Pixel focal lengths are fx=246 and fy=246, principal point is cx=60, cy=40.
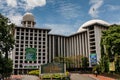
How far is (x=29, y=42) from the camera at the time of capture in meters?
119

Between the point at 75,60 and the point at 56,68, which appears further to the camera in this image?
the point at 75,60

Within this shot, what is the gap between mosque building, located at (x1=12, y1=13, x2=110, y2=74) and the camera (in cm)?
11256

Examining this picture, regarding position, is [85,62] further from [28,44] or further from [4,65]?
[4,65]

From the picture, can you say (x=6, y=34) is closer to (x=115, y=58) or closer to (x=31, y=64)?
(x=115, y=58)

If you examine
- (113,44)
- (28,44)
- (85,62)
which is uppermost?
(28,44)

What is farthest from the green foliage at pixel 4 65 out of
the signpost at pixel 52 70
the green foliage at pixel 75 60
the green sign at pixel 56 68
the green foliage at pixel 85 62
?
the green foliage at pixel 75 60

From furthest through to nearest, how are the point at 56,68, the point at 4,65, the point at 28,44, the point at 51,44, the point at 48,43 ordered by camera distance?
the point at 51,44, the point at 48,43, the point at 28,44, the point at 56,68, the point at 4,65

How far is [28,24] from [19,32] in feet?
35.7

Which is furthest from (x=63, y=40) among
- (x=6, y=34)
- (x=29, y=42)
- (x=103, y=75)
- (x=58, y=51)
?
(x=6, y=34)

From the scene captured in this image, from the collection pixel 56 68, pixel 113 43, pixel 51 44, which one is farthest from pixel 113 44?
pixel 51 44

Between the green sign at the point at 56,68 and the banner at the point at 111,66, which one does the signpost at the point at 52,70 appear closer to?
the green sign at the point at 56,68

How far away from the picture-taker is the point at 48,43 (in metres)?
124

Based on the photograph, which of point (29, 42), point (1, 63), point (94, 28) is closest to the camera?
point (1, 63)

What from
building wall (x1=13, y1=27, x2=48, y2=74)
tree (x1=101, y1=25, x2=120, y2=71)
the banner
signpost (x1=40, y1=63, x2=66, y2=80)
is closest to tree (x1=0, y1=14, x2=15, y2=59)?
signpost (x1=40, y1=63, x2=66, y2=80)
